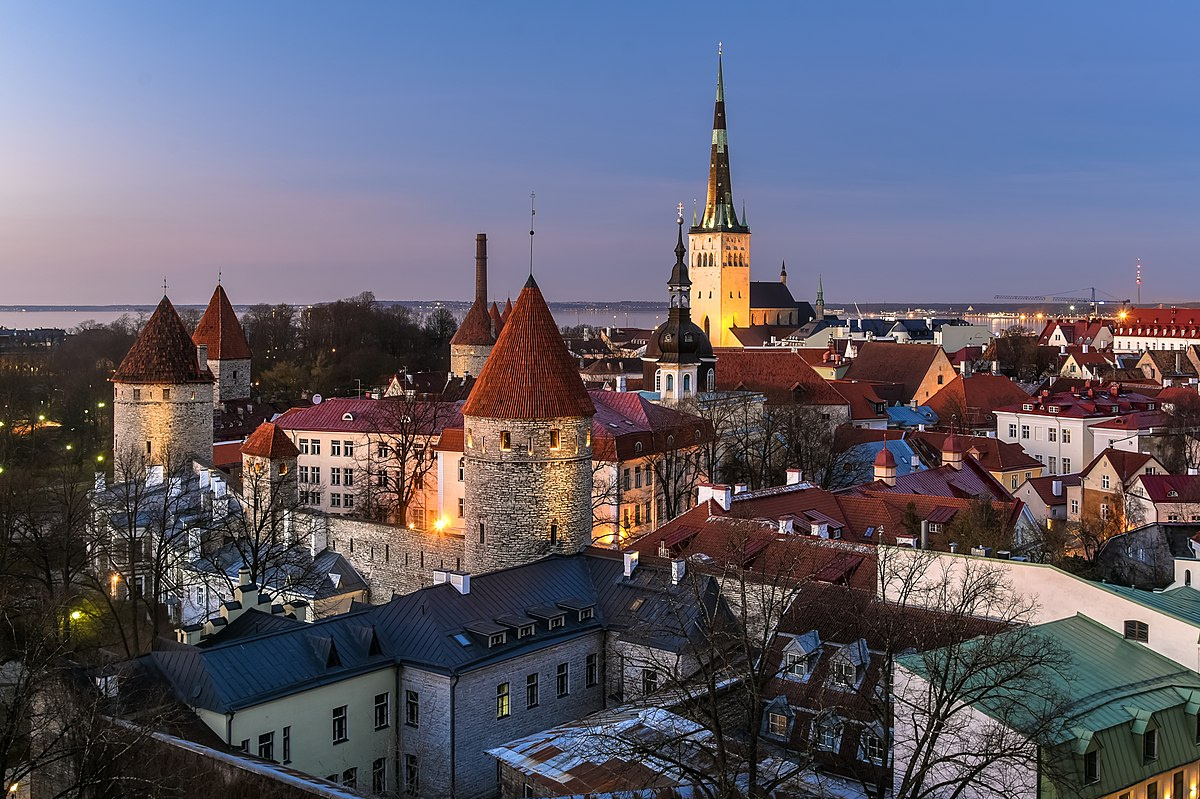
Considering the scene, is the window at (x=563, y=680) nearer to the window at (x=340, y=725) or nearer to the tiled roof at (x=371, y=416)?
the window at (x=340, y=725)

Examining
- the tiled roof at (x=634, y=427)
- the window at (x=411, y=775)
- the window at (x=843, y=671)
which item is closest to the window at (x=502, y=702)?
the window at (x=411, y=775)

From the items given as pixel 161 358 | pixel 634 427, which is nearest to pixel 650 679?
pixel 634 427

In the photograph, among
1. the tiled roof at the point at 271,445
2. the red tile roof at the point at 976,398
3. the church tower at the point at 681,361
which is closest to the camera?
the tiled roof at the point at 271,445

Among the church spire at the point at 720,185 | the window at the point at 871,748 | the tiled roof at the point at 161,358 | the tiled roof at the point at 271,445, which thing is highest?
the church spire at the point at 720,185

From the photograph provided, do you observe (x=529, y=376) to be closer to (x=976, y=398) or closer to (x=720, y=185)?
(x=976, y=398)

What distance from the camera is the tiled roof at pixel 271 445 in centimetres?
3612

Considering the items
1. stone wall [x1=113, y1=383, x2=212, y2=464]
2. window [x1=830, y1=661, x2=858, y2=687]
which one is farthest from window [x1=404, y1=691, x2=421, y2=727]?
stone wall [x1=113, y1=383, x2=212, y2=464]

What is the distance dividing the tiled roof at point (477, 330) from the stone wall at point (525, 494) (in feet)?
114

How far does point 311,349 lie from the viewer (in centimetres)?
9931

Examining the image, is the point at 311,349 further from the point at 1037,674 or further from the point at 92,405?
the point at 1037,674

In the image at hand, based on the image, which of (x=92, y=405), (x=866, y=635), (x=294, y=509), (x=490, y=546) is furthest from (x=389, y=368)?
(x=866, y=635)

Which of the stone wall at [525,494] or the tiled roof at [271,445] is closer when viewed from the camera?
the stone wall at [525,494]

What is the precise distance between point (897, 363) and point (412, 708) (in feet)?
178

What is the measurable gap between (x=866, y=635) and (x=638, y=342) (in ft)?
409
